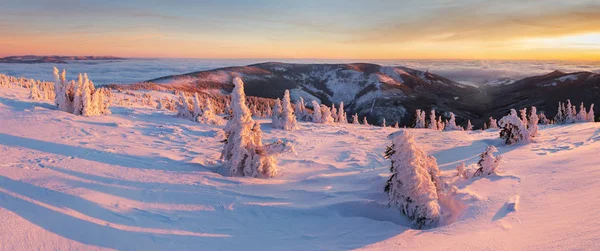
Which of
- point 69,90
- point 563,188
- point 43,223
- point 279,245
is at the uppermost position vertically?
point 69,90

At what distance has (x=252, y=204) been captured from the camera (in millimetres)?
10359

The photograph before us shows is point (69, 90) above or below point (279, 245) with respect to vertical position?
above

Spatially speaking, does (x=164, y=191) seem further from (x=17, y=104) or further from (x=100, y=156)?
(x=17, y=104)

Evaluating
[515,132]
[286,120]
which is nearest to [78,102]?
[286,120]

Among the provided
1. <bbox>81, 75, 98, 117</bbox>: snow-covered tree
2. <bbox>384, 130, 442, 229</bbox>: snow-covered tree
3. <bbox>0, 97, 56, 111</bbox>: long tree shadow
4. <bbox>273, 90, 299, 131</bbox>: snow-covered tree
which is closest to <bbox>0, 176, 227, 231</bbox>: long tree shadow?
<bbox>384, 130, 442, 229</bbox>: snow-covered tree

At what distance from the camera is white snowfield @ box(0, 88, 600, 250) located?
7.11 meters

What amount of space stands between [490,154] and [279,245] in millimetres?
8380

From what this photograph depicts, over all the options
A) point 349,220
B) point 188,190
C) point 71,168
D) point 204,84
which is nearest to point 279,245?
point 349,220

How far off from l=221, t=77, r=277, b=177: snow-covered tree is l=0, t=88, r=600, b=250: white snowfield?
0.64 metres

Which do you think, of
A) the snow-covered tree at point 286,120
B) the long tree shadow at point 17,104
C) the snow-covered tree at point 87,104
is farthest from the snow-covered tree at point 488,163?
the long tree shadow at point 17,104

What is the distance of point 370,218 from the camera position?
30.8 feet

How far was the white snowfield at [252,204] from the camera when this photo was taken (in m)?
7.11

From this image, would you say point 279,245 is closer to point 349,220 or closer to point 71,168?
point 349,220

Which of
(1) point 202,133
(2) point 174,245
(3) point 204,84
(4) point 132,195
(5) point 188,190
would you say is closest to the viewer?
(2) point 174,245
